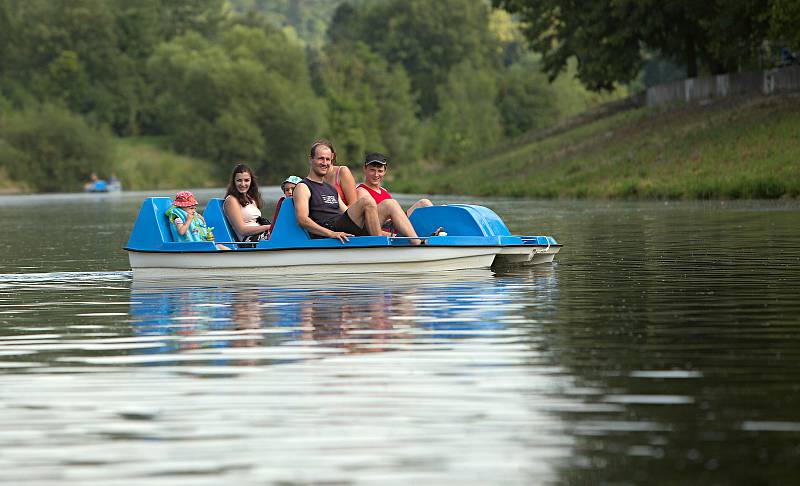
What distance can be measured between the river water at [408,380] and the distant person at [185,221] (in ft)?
4.08

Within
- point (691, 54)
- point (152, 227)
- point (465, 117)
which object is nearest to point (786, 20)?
point (691, 54)

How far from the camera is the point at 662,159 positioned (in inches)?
2151

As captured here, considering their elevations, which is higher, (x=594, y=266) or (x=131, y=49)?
(x=131, y=49)

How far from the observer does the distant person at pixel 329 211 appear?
1856 centimetres

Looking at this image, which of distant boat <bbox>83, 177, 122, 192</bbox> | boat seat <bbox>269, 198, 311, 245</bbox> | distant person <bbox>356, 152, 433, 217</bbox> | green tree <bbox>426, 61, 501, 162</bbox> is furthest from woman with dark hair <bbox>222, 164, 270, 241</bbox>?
green tree <bbox>426, 61, 501, 162</bbox>

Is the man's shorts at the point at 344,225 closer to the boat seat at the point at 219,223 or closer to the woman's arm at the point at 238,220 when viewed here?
the woman's arm at the point at 238,220

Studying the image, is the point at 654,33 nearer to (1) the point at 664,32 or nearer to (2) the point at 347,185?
(1) the point at 664,32

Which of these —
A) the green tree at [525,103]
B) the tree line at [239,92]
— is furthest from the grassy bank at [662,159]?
the green tree at [525,103]

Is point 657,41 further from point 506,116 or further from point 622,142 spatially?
point 506,116

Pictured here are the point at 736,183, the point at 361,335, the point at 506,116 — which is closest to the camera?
the point at 361,335

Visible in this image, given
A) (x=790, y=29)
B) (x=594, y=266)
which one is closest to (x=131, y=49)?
(x=790, y=29)

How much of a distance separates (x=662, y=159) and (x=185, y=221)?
36412 millimetres

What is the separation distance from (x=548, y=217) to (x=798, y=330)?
25.6 meters

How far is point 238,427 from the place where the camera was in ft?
27.6
